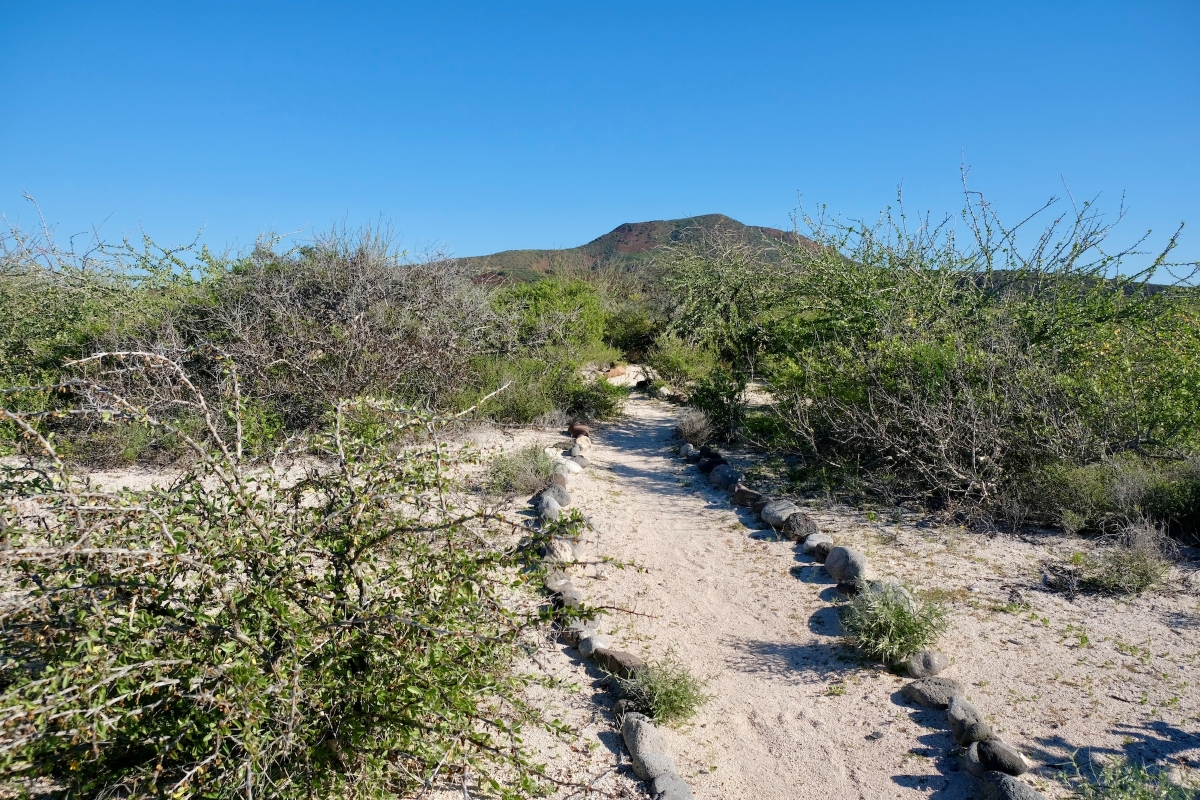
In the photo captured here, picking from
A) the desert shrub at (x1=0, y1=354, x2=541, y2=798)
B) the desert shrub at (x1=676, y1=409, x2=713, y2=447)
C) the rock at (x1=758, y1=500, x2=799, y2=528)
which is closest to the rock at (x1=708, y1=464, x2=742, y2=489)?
the rock at (x1=758, y1=500, x2=799, y2=528)

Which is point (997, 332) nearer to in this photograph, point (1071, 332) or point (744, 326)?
point (1071, 332)

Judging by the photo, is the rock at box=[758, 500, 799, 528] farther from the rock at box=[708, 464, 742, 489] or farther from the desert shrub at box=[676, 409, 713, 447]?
the desert shrub at box=[676, 409, 713, 447]

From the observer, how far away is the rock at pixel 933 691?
403 centimetres

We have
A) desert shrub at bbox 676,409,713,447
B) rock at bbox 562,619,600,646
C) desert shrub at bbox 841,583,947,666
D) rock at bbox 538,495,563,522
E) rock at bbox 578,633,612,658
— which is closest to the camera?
desert shrub at bbox 841,583,947,666

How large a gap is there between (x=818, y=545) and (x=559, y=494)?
2.63m

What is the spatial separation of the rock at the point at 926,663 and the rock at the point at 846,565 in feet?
3.20

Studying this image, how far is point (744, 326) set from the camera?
46.8ft

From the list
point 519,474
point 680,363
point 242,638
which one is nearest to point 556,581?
point 519,474

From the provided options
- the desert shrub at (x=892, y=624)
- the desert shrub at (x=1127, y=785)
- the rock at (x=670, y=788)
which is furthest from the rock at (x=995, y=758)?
the rock at (x=670, y=788)

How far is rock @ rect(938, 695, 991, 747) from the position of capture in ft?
12.0

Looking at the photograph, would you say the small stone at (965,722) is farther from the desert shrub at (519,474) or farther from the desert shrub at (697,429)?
the desert shrub at (697,429)

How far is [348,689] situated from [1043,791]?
10.2 feet

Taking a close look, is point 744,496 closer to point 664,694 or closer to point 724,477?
point 724,477

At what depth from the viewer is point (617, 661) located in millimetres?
4457
